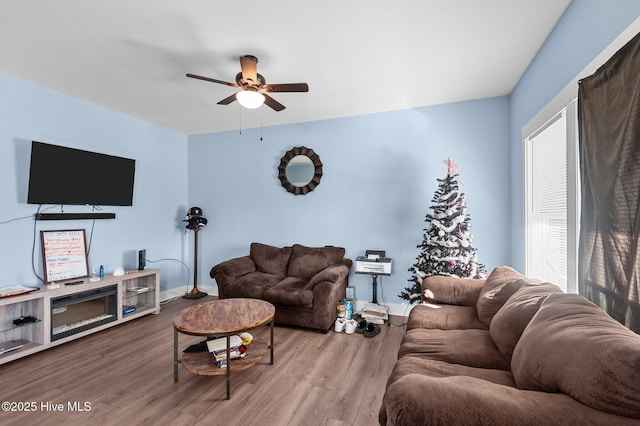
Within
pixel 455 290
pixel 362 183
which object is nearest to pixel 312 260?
pixel 362 183

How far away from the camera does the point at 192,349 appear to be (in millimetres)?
2391

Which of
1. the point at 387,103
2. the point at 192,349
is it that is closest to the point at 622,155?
the point at 387,103

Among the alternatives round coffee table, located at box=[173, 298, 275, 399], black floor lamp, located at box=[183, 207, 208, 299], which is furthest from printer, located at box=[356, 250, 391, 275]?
black floor lamp, located at box=[183, 207, 208, 299]

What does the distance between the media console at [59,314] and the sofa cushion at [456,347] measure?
329 cm

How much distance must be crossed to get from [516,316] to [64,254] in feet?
14.2

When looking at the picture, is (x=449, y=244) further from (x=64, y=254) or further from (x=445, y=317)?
(x=64, y=254)

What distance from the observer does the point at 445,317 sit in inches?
88.5

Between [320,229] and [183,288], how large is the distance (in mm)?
2580

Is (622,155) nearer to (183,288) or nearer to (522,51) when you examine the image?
(522,51)

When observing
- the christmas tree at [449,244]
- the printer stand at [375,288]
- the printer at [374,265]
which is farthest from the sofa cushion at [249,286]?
the christmas tree at [449,244]

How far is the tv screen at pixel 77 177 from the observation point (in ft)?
9.70

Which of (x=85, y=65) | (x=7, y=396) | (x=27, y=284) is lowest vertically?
(x=7, y=396)

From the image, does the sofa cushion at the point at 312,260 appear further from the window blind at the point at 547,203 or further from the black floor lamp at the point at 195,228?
the window blind at the point at 547,203

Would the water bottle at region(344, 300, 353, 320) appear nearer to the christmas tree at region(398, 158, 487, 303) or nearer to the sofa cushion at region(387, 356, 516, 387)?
the christmas tree at region(398, 158, 487, 303)
